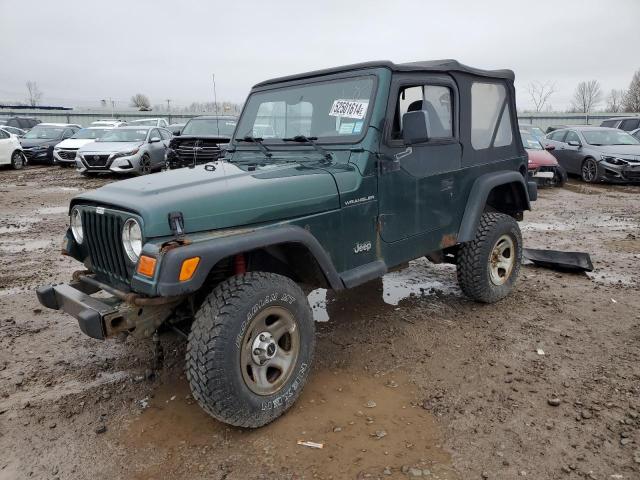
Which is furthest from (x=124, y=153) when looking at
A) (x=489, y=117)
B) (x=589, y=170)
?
(x=589, y=170)

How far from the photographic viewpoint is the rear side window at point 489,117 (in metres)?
4.34

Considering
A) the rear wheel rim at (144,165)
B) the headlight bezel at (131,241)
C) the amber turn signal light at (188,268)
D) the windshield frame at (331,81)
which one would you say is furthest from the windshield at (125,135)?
the amber turn signal light at (188,268)

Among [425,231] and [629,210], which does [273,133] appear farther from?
[629,210]

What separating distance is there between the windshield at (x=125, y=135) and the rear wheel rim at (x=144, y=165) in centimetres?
88

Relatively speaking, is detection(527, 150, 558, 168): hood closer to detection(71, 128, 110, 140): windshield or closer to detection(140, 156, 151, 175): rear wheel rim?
detection(140, 156, 151, 175): rear wheel rim

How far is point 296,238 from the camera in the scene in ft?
9.39

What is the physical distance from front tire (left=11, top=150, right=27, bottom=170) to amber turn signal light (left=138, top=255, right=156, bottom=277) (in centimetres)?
1692

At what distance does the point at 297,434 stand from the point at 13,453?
5.18 ft

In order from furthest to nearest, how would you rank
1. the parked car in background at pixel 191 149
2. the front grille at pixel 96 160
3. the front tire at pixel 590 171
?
the front grille at pixel 96 160, the front tire at pixel 590 171, the parked car in background at pixel 191 149

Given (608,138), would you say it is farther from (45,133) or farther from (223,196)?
(45,133)

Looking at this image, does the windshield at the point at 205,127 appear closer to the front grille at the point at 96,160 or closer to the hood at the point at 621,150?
the front grille at the point at 96,160

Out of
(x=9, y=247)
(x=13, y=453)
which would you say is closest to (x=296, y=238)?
(x=13, y=453)

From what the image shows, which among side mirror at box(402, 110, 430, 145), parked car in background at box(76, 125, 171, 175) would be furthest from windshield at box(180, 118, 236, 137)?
side mirror at box(402, 110, 430, 145)

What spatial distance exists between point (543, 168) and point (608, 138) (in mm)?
2506
